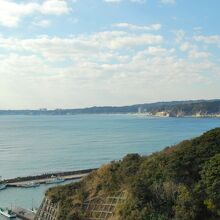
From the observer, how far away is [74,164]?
75.9 metres

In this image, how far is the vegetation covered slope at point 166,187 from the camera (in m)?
23.4

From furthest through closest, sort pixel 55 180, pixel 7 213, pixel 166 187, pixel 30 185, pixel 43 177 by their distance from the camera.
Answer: pixel 43 177 < pixel 55 180 < pixel 30 185 < pixel 7 213 < pixel 166 187

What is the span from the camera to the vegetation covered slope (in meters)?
23.4

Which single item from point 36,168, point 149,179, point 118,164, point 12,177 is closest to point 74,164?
point 36,168

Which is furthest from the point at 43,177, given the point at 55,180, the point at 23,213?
the point at 23,213

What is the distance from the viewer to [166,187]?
24891 mm

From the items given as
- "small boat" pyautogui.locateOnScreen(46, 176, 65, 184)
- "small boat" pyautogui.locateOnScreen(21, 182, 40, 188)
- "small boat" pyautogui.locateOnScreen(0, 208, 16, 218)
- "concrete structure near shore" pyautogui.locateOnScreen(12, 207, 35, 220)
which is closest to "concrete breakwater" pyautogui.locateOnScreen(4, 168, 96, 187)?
"small boat" pyautogui.locateOnScreen(46, 176, 65, 184)

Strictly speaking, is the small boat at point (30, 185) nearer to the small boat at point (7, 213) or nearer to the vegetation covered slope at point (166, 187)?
the small boat at point (7, 213)

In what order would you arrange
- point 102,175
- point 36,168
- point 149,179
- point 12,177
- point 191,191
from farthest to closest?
point 36,168, point 12,177, point 102,175, point 149,179, point 191,191

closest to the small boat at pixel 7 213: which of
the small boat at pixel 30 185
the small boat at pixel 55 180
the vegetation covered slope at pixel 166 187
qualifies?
the vegetation covered slope at pixel 166 187

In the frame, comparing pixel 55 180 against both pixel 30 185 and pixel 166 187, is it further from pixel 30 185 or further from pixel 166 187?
pixel 166 187

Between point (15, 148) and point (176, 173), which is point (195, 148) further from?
point (15, 148)

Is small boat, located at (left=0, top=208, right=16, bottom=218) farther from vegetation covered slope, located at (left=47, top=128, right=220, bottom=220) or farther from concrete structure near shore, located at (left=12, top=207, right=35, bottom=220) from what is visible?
vegetation covered slope, located at (left=47, top=128, right=220, bottom=220)

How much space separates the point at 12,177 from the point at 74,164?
1424 cm
